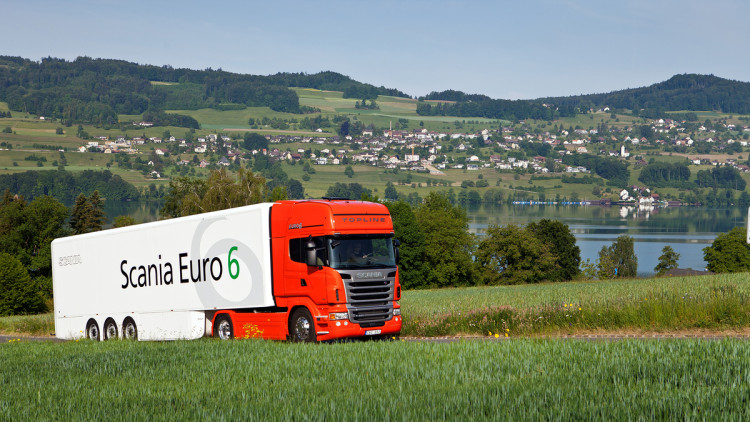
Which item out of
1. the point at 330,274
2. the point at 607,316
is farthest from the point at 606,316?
the point at 330,274

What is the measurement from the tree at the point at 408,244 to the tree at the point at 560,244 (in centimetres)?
1779

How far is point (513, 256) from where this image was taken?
3430 inches

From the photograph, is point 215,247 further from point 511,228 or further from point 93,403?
point 511,228

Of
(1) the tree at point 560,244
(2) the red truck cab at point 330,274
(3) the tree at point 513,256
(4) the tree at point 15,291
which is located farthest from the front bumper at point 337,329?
(1) the tree at point 560,244

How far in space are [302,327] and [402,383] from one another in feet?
28.8

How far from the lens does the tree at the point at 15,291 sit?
69188 millimetres

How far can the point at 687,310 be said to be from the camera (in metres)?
18.2

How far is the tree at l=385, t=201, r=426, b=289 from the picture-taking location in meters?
85.3

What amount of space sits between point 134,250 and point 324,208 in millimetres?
9313

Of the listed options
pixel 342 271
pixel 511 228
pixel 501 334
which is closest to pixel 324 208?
pixel 342 271

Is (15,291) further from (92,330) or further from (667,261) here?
(667,261)

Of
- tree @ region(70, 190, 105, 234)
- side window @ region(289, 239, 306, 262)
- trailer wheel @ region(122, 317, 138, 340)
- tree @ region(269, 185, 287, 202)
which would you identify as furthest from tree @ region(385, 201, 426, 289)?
side window @ region(289, 239, 306, 262)

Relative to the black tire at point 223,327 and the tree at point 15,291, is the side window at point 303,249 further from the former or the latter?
the tree at point 15,291

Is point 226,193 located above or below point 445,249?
above
